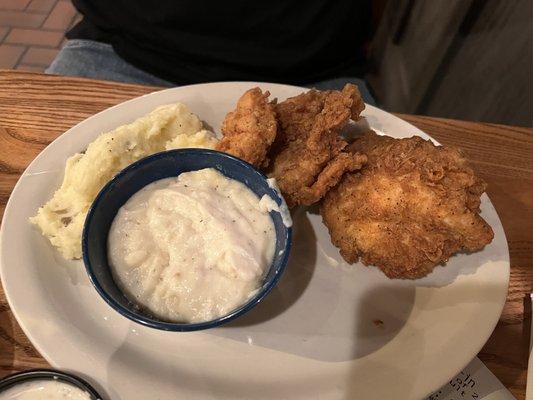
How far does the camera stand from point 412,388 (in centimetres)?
131

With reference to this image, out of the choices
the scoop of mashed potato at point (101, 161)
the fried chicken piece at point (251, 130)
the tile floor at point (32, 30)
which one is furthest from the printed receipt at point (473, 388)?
the tile floor at point (32, 30)

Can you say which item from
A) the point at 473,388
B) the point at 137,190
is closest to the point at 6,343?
the point at 137,190

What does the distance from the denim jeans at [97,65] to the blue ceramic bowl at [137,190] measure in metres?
1.11

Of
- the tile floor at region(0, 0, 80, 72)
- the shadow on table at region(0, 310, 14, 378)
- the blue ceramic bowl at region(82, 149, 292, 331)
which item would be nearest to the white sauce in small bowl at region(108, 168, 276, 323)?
the blue ceramic bowl at region(82, 149, 292, 331)

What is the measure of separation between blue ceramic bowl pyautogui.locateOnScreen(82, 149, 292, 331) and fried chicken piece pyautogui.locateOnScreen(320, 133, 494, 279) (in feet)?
0.85

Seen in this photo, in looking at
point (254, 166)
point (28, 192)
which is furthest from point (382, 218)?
point (28, 192)

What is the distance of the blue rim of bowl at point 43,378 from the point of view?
3.98 feet

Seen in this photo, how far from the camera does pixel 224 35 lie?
2457 millimetres

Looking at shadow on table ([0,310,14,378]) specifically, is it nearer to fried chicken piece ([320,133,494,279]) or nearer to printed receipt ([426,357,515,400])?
fried chicken piece ([320,133,494,279])

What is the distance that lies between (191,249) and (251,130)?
44cm

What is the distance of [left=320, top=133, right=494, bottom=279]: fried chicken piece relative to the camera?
1.46m

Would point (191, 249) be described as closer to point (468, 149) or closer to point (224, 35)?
point (468, 149)

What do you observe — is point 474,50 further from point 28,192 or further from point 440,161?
point 28,192

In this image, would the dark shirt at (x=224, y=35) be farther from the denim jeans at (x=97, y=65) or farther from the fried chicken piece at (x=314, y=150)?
the fried chicken piece at (x=314, y=150)
